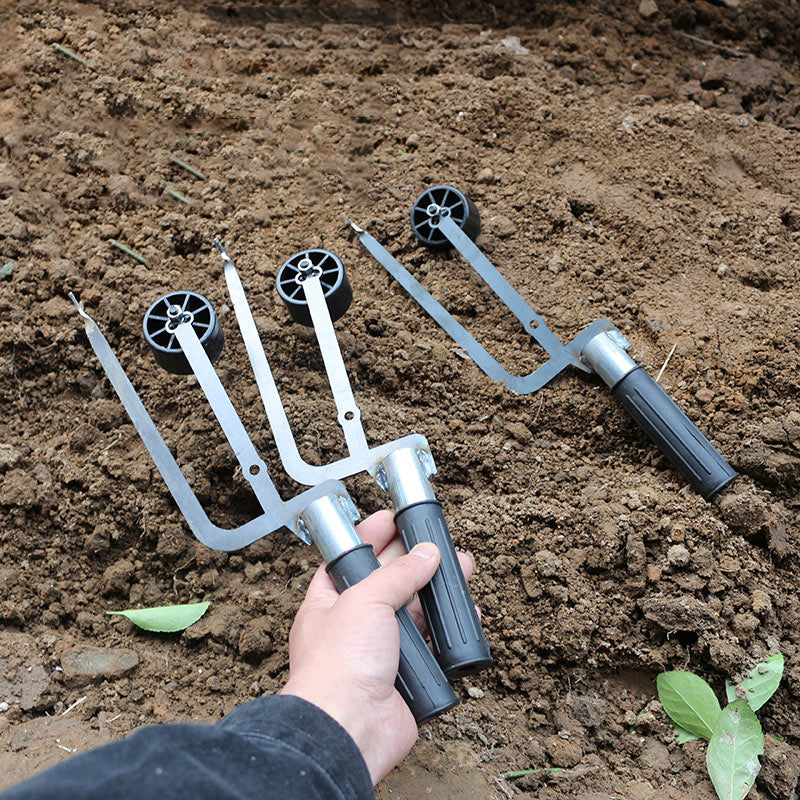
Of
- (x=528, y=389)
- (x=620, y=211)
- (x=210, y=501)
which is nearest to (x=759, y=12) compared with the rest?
(x=620, y=211)

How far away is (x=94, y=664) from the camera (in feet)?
5.53

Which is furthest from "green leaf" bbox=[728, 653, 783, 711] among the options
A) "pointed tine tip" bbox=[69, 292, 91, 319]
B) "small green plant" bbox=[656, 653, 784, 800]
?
"pointed tine tip" bbox=[69, 292, 91, 319]

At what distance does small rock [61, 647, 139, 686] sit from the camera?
167 cm

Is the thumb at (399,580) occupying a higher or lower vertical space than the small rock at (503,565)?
higher

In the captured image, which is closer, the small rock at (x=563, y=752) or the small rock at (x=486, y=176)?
the small rock at (x=563, y=752)

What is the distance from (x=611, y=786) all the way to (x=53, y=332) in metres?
1.75

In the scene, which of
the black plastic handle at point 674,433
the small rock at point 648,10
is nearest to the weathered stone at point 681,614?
the black plastic handle at point 674,433

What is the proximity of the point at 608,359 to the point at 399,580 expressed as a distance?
0.84m

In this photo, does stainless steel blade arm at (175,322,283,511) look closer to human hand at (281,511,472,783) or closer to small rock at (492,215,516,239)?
human hand at (281,511,472,783)

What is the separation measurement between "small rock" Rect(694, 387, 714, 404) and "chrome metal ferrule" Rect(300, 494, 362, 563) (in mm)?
922

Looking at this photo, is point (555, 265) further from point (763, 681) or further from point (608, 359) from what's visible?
point (763, 681)

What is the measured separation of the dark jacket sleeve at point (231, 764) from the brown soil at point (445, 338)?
1.41 ft

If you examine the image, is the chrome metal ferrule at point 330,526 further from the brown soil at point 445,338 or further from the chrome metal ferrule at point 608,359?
the chrome metal ferrule at point 608,359

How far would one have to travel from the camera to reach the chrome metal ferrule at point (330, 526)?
154 centimetres
